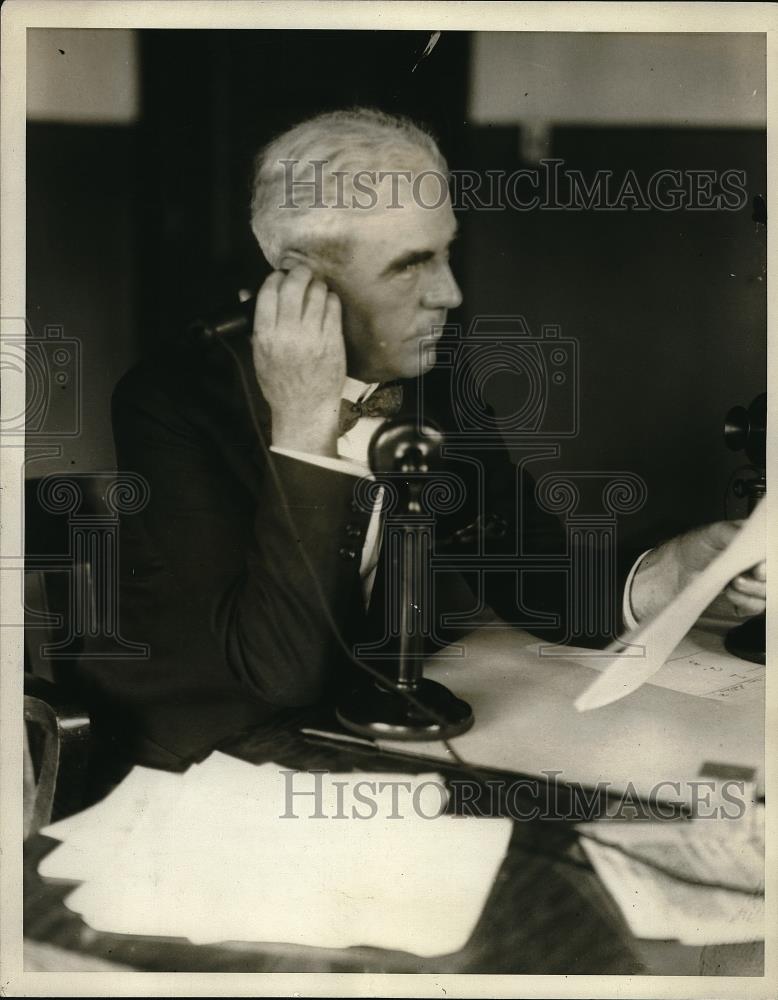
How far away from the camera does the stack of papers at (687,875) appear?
151 cm

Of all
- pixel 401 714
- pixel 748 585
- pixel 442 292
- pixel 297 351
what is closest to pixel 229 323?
pixel 297 351

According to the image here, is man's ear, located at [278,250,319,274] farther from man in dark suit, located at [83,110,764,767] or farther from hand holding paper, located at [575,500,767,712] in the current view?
hand holding paper, located at [575,500,767,712]

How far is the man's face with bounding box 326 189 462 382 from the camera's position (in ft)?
4.84

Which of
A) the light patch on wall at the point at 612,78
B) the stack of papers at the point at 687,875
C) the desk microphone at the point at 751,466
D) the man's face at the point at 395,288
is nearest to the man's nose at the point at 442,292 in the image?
the man's face at the point at 395,288

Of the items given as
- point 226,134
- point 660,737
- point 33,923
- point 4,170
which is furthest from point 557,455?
point 33,923

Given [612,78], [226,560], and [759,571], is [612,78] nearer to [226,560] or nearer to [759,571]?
[759,571]

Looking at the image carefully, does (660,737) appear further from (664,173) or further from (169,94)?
(169,94)

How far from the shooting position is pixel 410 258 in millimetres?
1487

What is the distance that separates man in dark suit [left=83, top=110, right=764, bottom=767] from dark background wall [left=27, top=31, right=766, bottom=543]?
5 cm

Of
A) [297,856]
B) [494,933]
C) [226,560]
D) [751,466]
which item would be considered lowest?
[494,933]

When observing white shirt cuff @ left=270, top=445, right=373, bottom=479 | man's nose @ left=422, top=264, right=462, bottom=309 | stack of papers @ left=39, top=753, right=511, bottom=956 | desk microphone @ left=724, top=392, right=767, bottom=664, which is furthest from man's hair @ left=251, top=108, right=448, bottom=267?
stack of papers @ left=39, top=753, right=511, bottom=956

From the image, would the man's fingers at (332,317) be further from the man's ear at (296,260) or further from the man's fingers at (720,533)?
the man's fingers at (720,533)

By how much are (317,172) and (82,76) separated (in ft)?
1.32

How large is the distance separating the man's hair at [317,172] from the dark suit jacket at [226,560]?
19 cm
